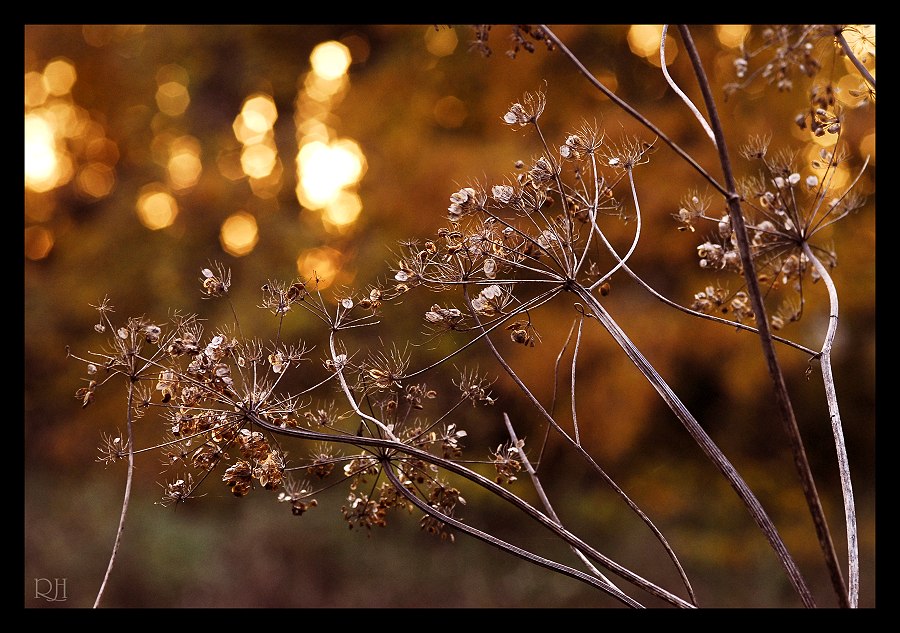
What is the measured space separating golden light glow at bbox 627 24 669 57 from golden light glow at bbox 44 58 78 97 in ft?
18.0

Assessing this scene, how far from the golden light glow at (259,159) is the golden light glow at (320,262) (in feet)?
3.67

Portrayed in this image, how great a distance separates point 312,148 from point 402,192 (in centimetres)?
112

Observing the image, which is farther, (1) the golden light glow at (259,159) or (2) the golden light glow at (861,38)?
(1) the golden light glow at (259,159)

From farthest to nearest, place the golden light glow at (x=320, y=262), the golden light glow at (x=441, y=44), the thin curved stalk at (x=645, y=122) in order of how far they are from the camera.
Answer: the golden light glow at (x=441, y=44) < the golden light glow at (x=320, y=262) < the thin curved stalk at (x=645, y=122)

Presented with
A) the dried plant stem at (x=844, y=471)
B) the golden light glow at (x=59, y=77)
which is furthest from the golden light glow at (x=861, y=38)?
the golden light glow at (x=59, y=77)

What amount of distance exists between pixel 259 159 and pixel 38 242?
2421 mm

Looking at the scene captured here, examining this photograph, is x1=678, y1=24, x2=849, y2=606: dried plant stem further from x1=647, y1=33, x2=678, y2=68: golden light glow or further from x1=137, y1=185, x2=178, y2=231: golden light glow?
x1=137, y1=185, x2=178, y2=231: golden light glow

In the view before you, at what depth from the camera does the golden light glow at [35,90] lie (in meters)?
7.28

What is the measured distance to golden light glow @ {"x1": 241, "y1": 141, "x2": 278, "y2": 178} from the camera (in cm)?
689

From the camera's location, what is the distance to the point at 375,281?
18.8 feet

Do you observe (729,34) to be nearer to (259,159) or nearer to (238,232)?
(259,159)

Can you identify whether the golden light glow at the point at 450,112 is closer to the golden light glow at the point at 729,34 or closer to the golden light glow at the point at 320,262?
the golden light glow at the point at 320,262

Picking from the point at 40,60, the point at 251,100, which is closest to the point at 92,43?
the point at 40,60

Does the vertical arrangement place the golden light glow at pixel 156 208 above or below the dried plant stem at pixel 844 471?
above
